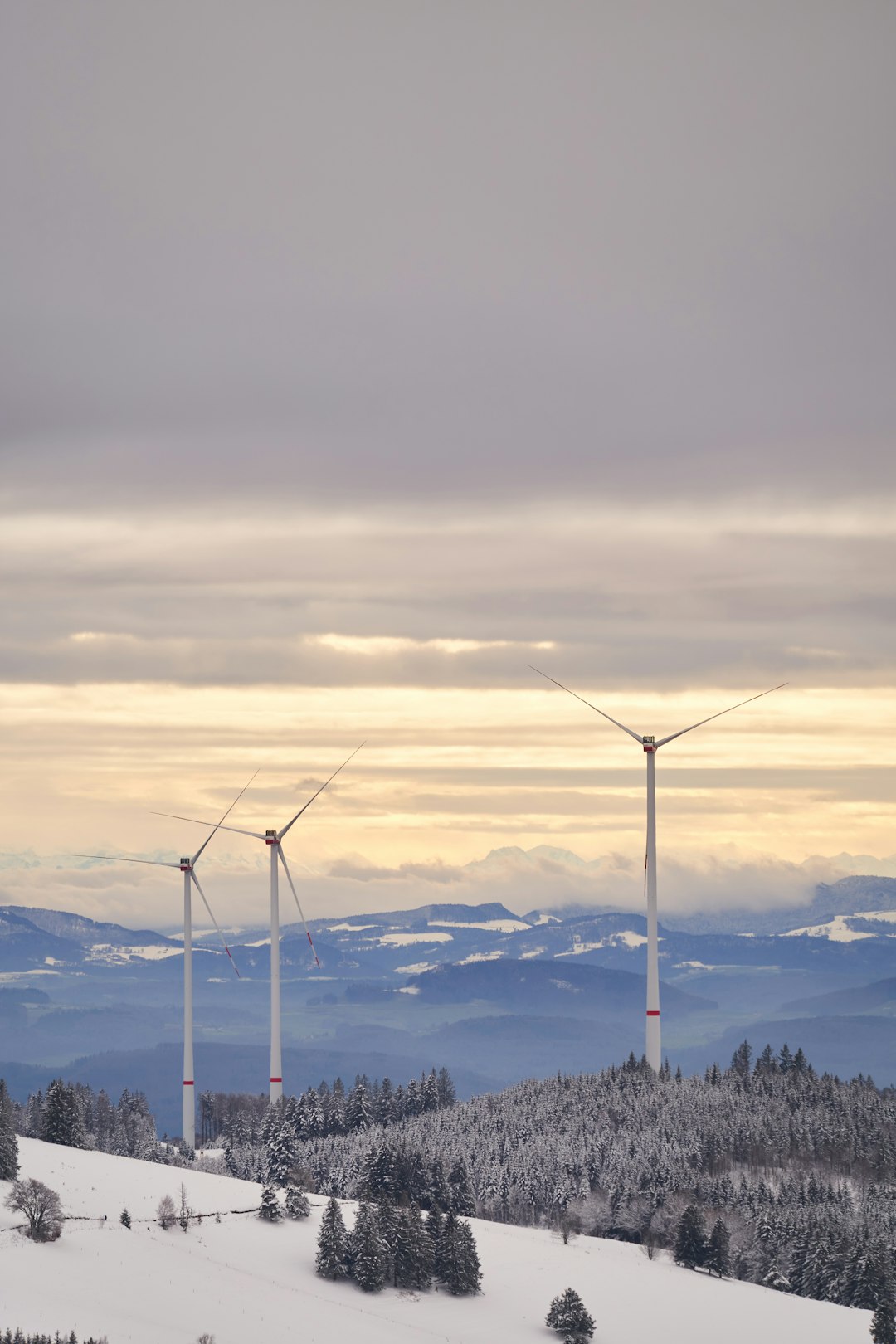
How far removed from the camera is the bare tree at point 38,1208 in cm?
18288

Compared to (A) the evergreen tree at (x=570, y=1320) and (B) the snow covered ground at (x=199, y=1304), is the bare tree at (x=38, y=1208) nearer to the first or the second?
(B) the snow covered ground at (x=199, y=1304)

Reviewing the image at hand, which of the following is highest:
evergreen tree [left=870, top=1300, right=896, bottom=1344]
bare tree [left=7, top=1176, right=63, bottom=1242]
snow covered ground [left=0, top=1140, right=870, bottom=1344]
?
bare tree [left=7, top=1176, right=63, bottom=1242]

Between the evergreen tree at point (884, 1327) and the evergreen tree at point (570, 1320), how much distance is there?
106 ft

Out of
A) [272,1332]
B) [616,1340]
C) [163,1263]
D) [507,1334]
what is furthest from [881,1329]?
[163,1263]

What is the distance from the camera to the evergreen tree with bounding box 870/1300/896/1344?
19012cm

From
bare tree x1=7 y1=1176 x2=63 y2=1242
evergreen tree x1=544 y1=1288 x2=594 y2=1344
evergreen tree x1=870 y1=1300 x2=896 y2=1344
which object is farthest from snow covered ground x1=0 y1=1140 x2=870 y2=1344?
evergreen tree x1=870 y1=1300 x2=896 y2=1344

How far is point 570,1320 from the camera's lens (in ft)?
628

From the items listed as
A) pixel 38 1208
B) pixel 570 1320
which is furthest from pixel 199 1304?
pixel 570 1320

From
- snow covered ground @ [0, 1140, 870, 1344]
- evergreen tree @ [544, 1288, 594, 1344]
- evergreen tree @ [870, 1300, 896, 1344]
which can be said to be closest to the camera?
snow covered ground @ [0, 1140, 870, 1344]

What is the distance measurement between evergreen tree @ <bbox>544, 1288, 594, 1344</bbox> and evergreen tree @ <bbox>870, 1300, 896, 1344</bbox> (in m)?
32.2

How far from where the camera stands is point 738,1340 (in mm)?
199125

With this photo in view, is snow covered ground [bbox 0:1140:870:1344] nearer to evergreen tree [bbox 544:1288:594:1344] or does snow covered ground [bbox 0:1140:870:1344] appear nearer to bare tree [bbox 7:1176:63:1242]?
evergreen tree [bbox 544:1288:594:1344]

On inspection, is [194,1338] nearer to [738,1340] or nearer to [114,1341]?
[114,1341]

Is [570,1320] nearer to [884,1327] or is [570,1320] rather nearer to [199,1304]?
[884,1327]
